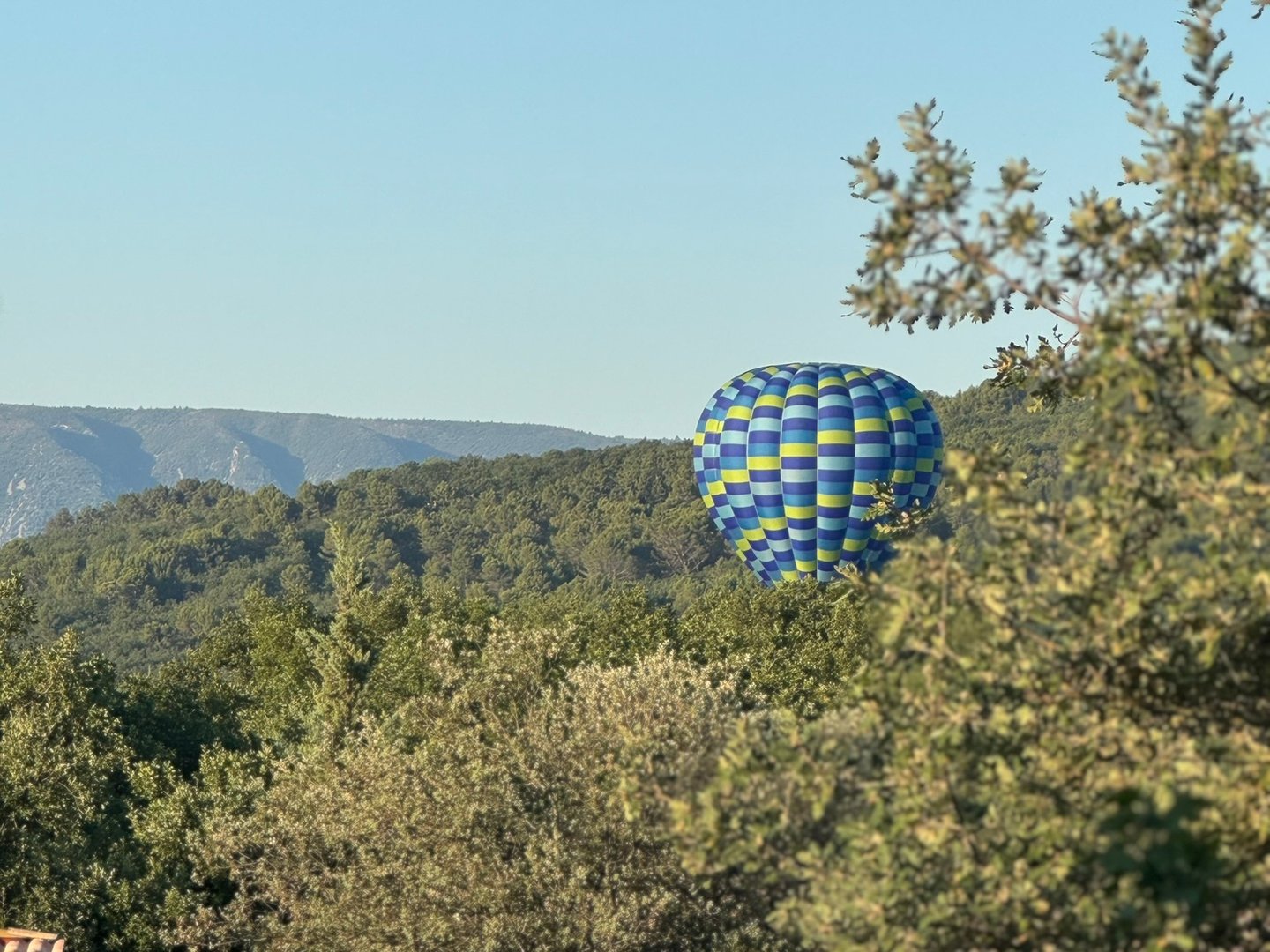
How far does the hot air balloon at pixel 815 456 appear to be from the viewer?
71.2 m

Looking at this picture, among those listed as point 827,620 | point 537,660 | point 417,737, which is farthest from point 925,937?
point 827,620

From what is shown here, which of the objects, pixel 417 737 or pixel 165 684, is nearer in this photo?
pixel 417 737

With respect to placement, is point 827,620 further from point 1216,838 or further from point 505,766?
point 1216,838

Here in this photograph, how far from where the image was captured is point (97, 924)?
36.1 metres

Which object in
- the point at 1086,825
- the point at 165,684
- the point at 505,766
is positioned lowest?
the point at 165,684

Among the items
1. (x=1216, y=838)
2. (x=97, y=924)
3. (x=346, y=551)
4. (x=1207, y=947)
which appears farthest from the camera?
(x=346, y=551)

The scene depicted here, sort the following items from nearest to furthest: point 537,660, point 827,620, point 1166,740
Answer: point 1166,740 < point 537,660 < point 827,620

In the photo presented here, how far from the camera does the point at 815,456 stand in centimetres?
7119

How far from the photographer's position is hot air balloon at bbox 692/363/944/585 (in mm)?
71188

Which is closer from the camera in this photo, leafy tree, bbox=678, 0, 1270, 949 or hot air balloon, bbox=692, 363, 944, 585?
leafy tree, bbox=678, 0, 1270, 949

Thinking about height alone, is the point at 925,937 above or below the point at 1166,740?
below

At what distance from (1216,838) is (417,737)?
87.6 feet

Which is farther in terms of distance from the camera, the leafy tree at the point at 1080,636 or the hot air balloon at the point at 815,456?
the hot air balloon at the point at 815,456

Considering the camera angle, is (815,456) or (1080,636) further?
(815,456)
